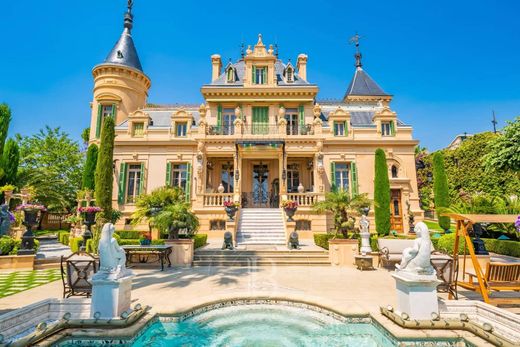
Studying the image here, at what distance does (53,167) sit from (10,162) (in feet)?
18.2

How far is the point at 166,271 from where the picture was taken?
9.67 metres

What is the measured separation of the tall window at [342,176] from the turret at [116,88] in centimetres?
1759

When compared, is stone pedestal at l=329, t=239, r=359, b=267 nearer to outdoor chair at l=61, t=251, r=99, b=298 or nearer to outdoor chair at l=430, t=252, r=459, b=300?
outdoor chair at l=430, t=252, r=459, b=300

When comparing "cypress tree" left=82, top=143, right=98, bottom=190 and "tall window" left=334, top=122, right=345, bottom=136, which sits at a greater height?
A: "tall window" left=334, top=122, right=345, bottom=136

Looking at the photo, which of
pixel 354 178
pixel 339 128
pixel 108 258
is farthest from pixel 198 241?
pixel 339 128

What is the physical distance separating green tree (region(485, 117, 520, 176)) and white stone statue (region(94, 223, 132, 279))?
1508 cm

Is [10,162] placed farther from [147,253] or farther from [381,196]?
[381,196]

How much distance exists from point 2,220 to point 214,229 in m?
9.80

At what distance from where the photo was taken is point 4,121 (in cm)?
1839

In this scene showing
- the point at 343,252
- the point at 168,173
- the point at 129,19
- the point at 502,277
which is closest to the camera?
the point at 502,277

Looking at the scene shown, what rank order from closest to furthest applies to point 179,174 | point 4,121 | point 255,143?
point 255,143
point 4,121
point 179,174

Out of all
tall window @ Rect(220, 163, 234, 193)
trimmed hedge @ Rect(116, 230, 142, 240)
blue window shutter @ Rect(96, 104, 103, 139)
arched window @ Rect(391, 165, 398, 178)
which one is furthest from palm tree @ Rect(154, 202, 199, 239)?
arched window @ Rect(391, 165, 398, 178)

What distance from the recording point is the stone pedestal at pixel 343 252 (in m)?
10.9

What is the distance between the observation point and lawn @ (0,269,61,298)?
7203 millimetres
